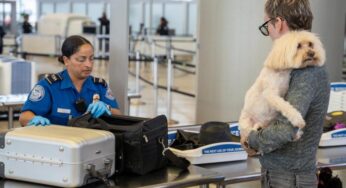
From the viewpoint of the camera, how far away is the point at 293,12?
188 centimetres

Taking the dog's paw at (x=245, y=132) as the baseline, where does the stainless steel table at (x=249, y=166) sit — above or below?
below

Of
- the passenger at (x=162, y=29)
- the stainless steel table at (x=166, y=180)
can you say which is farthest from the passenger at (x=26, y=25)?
the stainless steel table at (x=166, y=180)

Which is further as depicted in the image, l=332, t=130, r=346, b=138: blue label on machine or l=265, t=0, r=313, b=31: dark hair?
l=332, t=130, r=346, b=138: blue label on machine

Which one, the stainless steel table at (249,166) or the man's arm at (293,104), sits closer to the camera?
the man's arm at (293,104)

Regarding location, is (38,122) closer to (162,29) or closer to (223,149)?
(223,149)

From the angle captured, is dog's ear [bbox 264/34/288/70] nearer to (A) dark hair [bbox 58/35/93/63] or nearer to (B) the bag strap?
(B) the bag strap

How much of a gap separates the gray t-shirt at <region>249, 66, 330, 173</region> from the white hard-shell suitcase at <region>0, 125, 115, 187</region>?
595mm

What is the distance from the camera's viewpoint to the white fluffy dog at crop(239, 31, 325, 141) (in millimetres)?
1839

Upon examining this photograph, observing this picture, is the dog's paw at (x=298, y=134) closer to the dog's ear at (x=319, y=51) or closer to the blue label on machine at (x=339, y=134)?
the dog's ear at (x=319, y=51)

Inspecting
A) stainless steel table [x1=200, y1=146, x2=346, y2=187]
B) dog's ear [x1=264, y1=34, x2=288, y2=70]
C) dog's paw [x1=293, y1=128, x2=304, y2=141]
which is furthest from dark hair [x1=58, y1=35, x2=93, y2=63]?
dog's paw [x1=293, y1=128, x2=304, y2=141]

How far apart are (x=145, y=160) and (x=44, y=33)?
1710 cm

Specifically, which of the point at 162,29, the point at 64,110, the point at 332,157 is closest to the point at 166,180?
the point at 64,110

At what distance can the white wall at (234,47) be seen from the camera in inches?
171

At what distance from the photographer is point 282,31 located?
6.27 ft
